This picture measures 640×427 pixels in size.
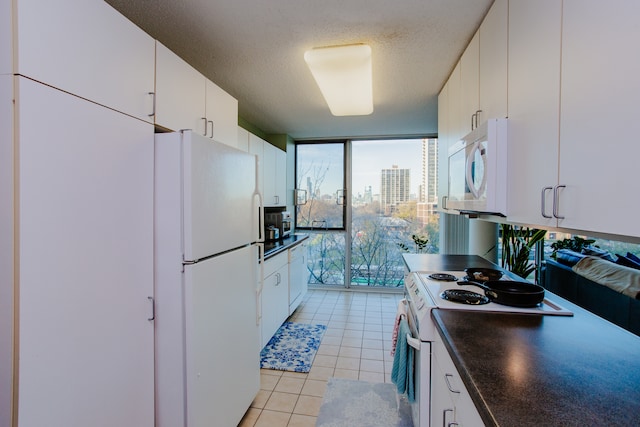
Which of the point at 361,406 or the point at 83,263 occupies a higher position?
the point at 83,263

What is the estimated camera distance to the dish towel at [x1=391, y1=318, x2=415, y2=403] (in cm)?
167

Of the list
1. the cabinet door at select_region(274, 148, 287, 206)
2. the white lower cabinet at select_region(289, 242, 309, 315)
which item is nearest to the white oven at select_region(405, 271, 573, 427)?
the white lower cabinet at select_region(289, 242, 309, 315)

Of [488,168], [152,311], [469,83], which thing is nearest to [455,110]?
[469,83]

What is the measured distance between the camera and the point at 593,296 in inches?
94.6

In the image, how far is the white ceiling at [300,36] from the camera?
5.22 feet

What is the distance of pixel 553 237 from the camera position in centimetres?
292

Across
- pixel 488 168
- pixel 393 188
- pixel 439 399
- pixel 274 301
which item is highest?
pixel 393 188

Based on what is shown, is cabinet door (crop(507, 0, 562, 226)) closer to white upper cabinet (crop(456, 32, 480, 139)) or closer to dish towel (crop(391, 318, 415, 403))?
white upper cabinet (crop(456, 32, 480, 139))

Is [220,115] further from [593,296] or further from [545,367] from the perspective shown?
[593,296]

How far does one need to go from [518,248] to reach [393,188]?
2.13 metres

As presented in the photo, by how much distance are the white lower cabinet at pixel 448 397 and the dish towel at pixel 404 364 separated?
283mm

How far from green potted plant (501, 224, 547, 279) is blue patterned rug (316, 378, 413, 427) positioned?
144 centimetres

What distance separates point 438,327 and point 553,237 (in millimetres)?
2443

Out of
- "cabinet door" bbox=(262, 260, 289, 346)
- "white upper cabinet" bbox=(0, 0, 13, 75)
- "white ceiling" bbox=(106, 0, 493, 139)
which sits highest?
"white ceiling" bbox=(106, 0, 493, 139)
